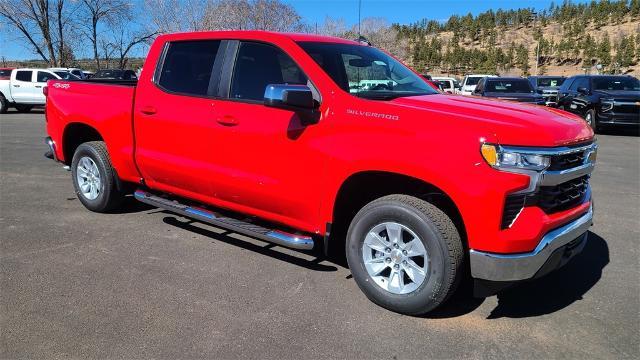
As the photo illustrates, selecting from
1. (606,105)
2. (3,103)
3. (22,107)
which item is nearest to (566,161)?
(606,105)

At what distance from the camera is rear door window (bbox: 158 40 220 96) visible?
15.1 feet

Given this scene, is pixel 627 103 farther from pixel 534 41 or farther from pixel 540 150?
pixel 534 41

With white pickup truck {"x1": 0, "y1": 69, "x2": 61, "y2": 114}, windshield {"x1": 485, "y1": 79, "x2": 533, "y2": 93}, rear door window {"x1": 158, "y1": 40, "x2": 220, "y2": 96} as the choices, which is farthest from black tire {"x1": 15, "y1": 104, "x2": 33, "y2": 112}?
rear door window {"x1": 158, "y1": 40, "x2": 220, "y2": 96}

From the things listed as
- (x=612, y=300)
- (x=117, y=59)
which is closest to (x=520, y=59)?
(x=117, y=59)

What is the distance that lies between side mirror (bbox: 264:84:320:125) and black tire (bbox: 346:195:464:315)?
2.64 ft

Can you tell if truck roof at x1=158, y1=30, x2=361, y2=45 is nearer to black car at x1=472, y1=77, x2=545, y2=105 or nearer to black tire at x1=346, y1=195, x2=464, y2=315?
black tire at x1=346, y1=195, x2=464, y2=315

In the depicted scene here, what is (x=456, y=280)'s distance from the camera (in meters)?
3.32

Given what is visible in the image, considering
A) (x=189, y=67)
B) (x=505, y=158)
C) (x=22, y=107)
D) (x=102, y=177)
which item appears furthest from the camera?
(x=22, y=107)

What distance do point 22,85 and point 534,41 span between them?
2482 inches

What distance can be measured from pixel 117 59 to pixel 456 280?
149 ft

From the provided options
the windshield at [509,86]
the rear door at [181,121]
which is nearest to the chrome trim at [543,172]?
the rear door at [181,121]

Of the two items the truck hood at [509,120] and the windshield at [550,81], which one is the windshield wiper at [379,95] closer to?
the truck hood at [509,120]

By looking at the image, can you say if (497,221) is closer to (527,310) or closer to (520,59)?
(527,310)

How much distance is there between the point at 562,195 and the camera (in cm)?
341
